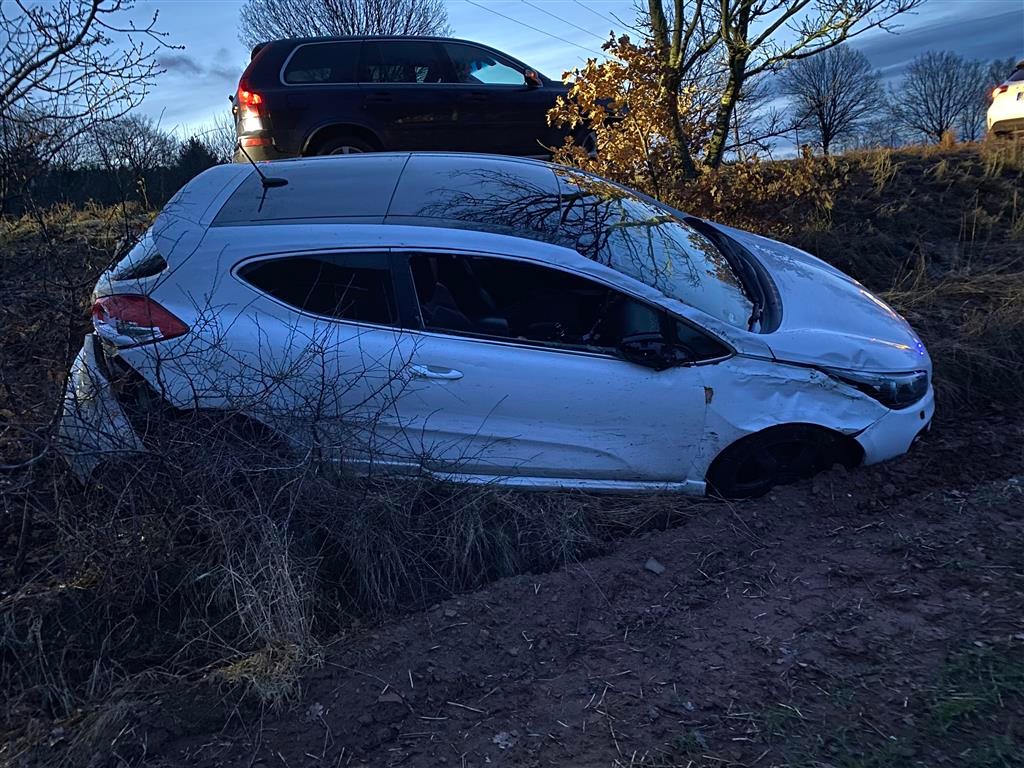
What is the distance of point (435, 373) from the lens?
12.5 feet

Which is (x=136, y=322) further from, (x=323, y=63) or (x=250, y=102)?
(x=323, y=63)

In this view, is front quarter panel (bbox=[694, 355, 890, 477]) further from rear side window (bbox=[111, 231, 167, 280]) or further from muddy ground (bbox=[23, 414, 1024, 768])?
rear side window (bbox=[111, 231, 167, 280])

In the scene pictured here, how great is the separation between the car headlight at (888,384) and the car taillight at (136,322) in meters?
3.10

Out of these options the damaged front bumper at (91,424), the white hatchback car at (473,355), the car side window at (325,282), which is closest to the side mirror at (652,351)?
the white hatchback car at (473,355)

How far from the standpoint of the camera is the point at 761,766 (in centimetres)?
247

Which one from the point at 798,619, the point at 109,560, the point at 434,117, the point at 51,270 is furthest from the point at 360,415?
the point at 434,117

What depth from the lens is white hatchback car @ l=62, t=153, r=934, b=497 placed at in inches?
148

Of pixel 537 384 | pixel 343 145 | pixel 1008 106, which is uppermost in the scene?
pixel 343 145

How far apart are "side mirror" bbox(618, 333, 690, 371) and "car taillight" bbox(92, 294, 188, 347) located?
81.2 inches

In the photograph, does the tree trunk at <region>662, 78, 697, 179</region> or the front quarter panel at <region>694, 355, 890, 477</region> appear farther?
the tree trunk at <region>662, 78, 697, 179</region>

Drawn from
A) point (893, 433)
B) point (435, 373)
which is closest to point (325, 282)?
point (435, 373)

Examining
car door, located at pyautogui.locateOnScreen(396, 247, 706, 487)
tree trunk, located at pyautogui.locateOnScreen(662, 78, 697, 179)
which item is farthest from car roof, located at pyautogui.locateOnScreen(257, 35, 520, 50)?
car door, located at pyautogui.locateOnScreen(396, 247, 706, 487)

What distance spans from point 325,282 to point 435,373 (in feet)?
2.25

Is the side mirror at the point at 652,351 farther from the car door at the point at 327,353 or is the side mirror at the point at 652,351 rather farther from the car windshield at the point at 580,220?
the car door at the point at 327,353
